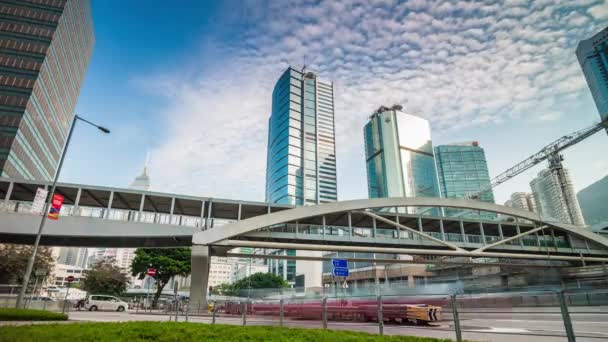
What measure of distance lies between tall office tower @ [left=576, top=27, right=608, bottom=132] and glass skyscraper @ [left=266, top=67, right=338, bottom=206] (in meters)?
95.9

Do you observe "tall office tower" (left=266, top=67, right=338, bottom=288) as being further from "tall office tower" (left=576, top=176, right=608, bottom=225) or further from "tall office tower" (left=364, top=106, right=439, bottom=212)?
"tall office tower" (left=576, top=176, right=608, bottom=225)

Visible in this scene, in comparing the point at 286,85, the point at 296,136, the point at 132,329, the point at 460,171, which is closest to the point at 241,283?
the point at 296,136

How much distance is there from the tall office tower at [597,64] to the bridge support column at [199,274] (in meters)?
131

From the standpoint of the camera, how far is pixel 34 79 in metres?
70.1

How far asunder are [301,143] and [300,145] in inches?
52.2

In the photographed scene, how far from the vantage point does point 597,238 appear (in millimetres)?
54406

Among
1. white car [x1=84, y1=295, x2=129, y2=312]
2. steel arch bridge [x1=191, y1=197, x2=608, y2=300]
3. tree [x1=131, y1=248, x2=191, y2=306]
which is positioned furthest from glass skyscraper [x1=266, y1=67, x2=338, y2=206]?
white car [x1=84, y1=295, x2=129, y2=312]

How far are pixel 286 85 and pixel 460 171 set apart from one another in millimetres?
122224

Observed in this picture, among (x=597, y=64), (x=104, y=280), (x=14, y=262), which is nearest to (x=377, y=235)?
(x=104, y=280)

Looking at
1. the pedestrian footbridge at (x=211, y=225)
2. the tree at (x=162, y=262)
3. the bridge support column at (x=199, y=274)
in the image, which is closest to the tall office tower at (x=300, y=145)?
the tree at (x=162, y=262)

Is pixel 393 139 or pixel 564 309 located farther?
pixel 393 139

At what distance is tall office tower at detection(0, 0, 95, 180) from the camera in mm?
66375

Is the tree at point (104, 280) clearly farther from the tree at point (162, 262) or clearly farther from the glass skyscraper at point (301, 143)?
the glass skyscraper at point (301, 143)

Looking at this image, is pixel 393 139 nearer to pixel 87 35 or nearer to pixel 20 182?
pixel 87 35
